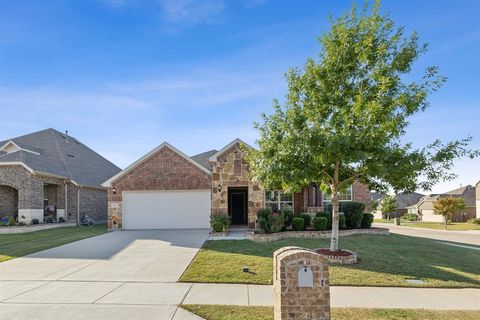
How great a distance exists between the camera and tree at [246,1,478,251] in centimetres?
962

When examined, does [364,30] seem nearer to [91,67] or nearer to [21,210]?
[91,67]

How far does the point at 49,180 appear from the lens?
866 inches

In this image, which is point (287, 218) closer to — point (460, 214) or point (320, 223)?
point (320, 223)

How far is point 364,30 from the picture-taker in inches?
410

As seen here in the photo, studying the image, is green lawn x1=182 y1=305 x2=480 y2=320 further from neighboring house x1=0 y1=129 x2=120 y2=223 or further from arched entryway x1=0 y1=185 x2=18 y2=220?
arched entryway x1=0 y1=185 x2=18 y2=220

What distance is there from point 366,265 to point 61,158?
2313cm

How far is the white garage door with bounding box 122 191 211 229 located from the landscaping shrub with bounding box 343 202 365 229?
306 inches

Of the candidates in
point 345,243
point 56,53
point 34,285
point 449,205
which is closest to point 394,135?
point 345,243

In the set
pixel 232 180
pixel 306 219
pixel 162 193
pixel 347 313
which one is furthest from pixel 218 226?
pixel 347 313

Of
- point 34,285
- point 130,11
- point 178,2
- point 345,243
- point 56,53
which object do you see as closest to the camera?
point 34,285

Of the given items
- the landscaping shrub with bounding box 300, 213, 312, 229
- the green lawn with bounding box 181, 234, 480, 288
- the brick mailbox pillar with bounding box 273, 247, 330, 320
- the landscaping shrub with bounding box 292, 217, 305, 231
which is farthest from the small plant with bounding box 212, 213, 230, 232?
the brick mailbox pillar with bounding box 273, 247, 330, 320

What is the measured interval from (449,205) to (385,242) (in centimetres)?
2359

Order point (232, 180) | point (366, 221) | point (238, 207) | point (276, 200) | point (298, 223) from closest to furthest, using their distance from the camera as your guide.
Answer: point (298, 223)
point (366, 221)
point (232, 180)
point (276, 200)
point (238, 207)

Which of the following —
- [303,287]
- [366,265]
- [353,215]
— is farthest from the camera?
[353,215]
